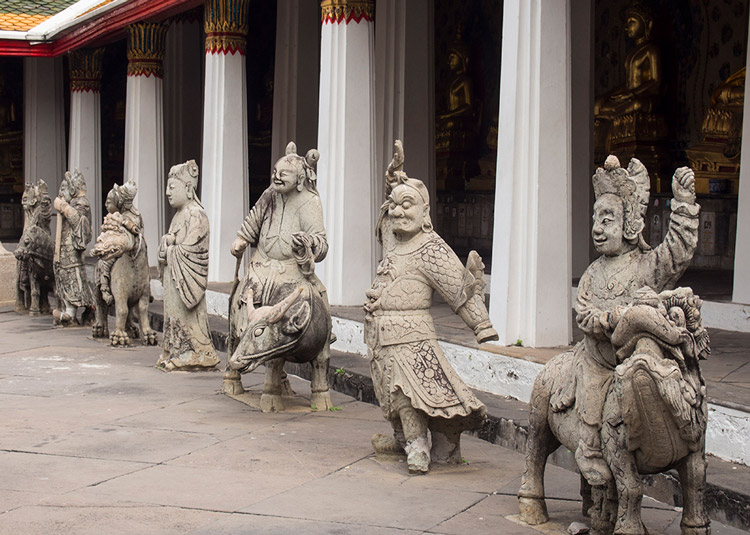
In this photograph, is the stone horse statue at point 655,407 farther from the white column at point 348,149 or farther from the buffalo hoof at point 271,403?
the white column at point 348,149

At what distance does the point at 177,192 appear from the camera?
915 cm

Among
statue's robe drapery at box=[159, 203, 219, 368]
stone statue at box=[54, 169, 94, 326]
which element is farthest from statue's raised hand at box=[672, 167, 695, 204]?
stone statue at box=[54, 169, 94, 326]

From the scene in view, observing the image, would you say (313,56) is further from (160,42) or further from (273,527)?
(273,527)

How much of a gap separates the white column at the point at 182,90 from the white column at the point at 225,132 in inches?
251

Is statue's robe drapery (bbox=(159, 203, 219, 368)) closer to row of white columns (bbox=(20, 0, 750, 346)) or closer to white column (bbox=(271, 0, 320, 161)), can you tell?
row of white columns (bbox=(20, 0, 750, 346))

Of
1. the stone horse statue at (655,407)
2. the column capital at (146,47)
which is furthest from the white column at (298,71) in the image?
the stone horse statue at (655,407)

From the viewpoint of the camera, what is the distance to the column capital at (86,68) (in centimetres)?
1772

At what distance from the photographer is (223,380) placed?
8.84 m

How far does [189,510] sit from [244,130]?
8.57m

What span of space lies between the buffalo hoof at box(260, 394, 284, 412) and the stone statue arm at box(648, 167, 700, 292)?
369 cm

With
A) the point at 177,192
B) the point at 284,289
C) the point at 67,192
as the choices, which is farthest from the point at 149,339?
the point at 284,289

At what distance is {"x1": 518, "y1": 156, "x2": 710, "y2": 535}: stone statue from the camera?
4.42 meters

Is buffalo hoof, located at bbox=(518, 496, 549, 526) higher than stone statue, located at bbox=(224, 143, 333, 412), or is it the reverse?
stone statue, located at bbox=(224, 143, 333, 412)

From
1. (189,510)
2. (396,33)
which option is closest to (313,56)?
(396,33)
